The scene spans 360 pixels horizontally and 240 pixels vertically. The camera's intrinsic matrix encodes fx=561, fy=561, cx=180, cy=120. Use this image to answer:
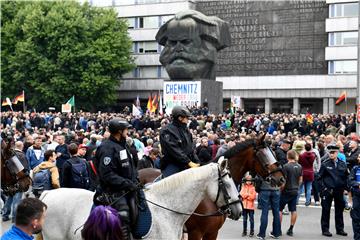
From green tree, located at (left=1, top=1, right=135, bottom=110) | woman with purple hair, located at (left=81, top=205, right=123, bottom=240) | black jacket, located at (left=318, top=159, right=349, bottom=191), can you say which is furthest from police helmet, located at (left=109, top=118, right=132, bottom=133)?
green tree, located at (left=1, top=1, right=135, bottom=110)

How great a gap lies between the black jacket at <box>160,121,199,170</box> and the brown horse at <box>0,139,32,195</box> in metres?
2.41

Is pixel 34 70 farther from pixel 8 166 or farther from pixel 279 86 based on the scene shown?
pixel 8 166

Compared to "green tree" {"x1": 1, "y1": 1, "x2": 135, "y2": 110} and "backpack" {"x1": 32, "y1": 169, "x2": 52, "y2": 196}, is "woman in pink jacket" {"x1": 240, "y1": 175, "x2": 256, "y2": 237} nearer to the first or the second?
"backpack" {"x1": 32, "y1": 169, "x2": 52, "y2": 196}

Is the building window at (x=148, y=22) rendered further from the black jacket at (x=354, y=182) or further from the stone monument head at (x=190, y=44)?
the black jacket at (x=354, y=182)

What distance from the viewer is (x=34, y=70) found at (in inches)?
2196

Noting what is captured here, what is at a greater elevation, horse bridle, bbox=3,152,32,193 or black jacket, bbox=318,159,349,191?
horse bridle, bbox=3,152,32,193

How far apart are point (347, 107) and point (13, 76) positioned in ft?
111

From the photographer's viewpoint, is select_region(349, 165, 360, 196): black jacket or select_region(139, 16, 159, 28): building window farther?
select_region(139, 16, 159, 28): building window

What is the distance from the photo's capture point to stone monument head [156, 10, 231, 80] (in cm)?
3900

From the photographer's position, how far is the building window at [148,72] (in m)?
66.6

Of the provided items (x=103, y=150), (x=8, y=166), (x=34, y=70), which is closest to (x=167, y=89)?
(x=34, y=70)

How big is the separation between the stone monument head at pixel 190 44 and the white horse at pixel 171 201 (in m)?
32.1

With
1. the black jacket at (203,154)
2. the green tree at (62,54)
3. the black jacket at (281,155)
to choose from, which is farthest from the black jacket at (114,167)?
the green tree at (62,54)

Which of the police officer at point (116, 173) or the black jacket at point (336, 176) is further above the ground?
the police officer at point (116, 173)
